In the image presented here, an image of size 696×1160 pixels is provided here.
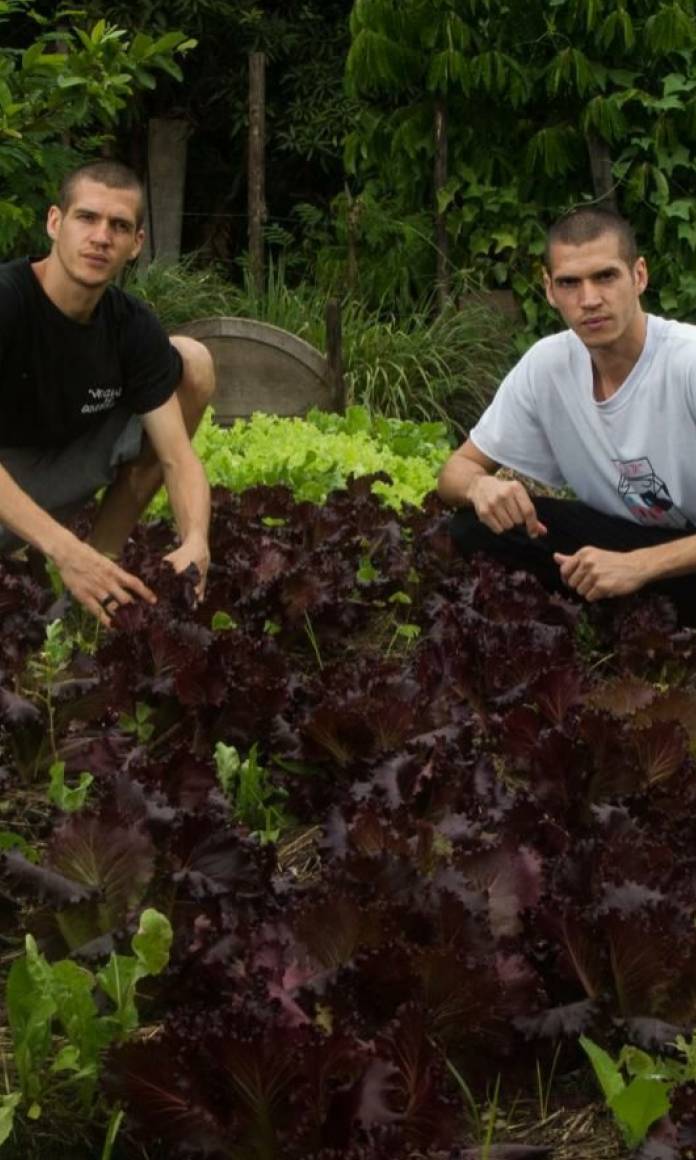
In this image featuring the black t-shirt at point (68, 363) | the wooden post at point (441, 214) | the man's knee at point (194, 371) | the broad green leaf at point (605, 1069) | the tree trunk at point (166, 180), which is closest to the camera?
the broad green leaf at point (605, 1069)

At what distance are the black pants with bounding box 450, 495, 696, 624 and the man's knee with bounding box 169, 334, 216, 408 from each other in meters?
0.84

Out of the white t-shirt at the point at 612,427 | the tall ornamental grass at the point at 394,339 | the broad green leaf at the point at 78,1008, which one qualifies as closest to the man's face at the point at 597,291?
the white t-shirt at the point at 612,427

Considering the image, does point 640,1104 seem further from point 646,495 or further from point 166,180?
point 166,180

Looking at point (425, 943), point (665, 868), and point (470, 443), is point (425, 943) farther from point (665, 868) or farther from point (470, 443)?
point (470, 443)

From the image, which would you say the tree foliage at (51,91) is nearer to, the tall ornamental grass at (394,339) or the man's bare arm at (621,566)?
the tall ornamental grass at (394,339)

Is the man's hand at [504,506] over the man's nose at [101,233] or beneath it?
beneath

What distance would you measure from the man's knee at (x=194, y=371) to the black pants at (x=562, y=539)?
84 cm

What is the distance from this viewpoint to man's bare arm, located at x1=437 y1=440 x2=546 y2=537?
4480 mm

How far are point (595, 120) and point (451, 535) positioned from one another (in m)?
4.98

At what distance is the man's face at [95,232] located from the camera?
178 inches

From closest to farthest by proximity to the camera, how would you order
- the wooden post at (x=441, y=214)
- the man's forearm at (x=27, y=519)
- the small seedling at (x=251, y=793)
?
1. the small seedling at (x=251, y=793)
2. the man's forearm at (x=27, y=519)
3. the wooden post at (x=441, y=214)

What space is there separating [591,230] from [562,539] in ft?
2.83

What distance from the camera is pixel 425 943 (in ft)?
8.01

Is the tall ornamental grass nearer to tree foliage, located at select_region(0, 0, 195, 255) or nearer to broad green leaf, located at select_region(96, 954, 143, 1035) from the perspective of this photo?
tree foliage, located at select_region(0, 0, 195, 255)
